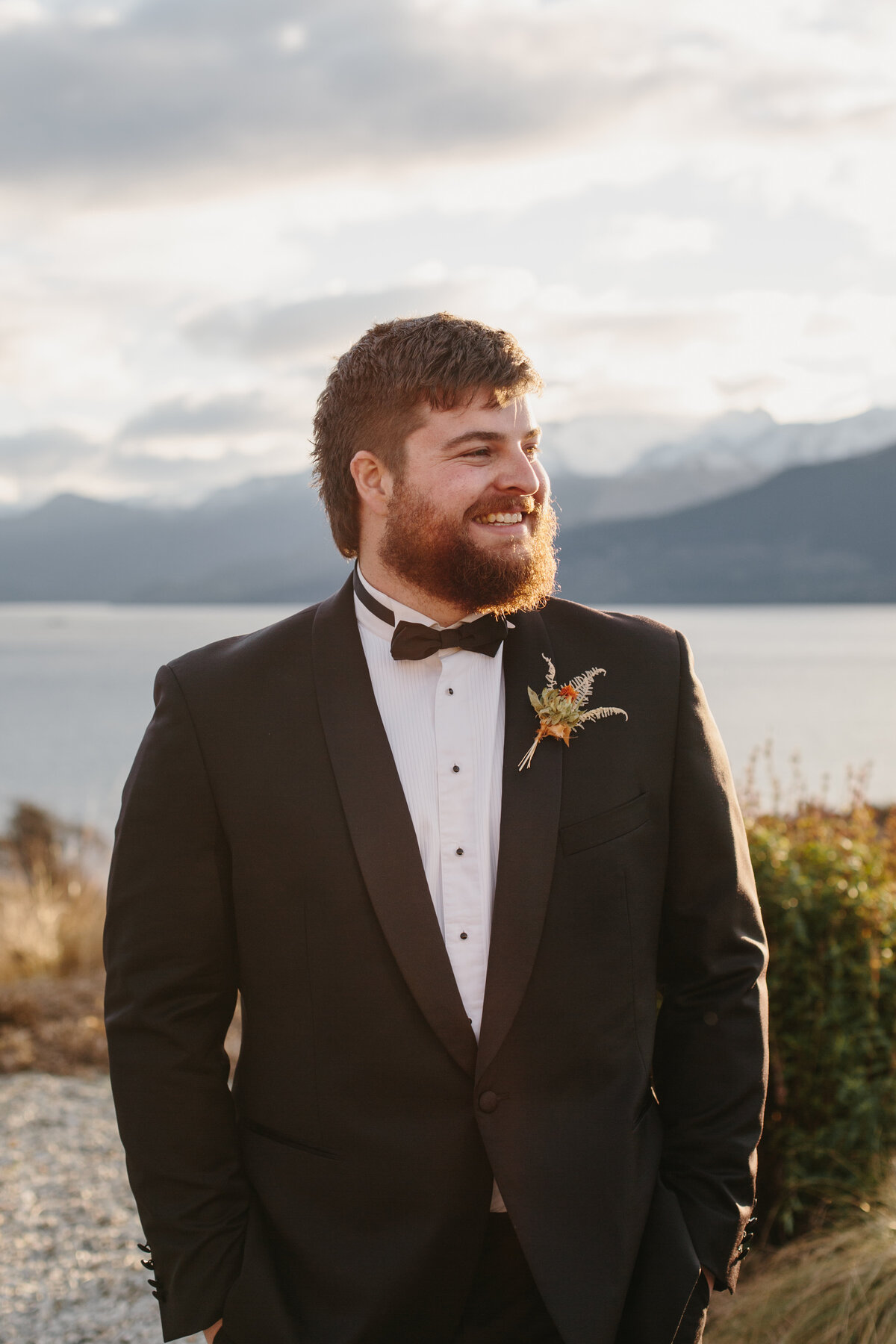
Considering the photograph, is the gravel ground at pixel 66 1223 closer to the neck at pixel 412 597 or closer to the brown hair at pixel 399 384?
the neck at pixel 412 597

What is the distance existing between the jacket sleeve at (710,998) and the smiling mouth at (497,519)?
0.46 m

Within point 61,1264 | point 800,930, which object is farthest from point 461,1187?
point 61,1264

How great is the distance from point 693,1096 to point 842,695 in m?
45.9

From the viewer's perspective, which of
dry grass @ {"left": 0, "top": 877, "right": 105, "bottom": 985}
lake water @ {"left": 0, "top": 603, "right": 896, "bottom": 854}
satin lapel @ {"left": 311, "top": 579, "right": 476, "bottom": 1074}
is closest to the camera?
satin lapel @ {"left": 311, "top": 579, "right": 476, "bottom": 1074}

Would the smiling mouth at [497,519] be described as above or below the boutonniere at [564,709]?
above

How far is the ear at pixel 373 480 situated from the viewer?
7.70 ft

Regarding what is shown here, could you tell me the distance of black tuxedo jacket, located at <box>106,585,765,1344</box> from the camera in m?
2.04

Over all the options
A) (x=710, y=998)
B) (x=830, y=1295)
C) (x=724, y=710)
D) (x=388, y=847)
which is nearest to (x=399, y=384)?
(x=388, y=847)

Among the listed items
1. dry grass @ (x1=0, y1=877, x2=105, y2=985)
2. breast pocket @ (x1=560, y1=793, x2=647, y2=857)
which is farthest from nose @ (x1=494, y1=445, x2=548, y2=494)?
dry grass @ (x1=0, y1=877, x2=105, y2=985)

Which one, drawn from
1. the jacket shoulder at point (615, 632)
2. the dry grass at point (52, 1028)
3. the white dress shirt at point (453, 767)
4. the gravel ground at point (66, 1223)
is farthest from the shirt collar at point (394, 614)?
the dry grass at point (52, 1028)

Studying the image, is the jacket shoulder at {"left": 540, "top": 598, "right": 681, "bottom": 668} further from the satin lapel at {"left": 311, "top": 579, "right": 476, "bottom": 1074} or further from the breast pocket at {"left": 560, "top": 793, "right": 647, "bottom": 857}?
the satin lapel at {"left": 311, "top": 579, "right": 476, "bottom": 1074}

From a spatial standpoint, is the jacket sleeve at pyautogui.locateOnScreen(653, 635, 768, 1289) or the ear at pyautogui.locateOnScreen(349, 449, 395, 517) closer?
the jacket sleeve at pyautogui.locateOnScreen(653, 635, 768, 1289)

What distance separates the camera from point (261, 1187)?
2152mm

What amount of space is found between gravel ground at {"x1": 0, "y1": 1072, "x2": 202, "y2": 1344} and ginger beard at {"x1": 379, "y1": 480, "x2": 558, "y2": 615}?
2.97 m
